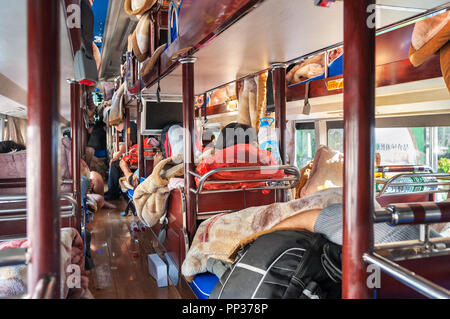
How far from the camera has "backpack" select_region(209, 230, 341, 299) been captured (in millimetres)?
1289

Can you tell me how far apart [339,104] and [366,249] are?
385 cm

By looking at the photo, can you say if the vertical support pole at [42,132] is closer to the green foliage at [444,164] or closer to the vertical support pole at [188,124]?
the vertical support pole at [188,124]

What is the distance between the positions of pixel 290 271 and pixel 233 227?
719mm

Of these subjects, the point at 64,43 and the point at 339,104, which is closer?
the point at 64,43

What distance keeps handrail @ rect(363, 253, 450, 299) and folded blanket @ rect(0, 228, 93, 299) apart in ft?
2.81

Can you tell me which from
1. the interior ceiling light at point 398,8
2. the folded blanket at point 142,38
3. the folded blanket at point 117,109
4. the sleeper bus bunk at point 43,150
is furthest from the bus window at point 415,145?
the folded blanket at point 117,109

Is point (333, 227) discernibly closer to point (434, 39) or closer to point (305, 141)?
point (434, 39)

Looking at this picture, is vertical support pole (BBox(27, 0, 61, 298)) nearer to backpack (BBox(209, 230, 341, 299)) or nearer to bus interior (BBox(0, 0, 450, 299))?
bus interior (BBox(0, 0, 450, 299))

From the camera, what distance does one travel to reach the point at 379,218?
94 cm

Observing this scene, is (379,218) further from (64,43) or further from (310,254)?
(64,43)

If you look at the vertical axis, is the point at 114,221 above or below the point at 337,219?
below

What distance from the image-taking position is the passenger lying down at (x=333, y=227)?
125 cm

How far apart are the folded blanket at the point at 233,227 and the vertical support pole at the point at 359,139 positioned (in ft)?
1.76
